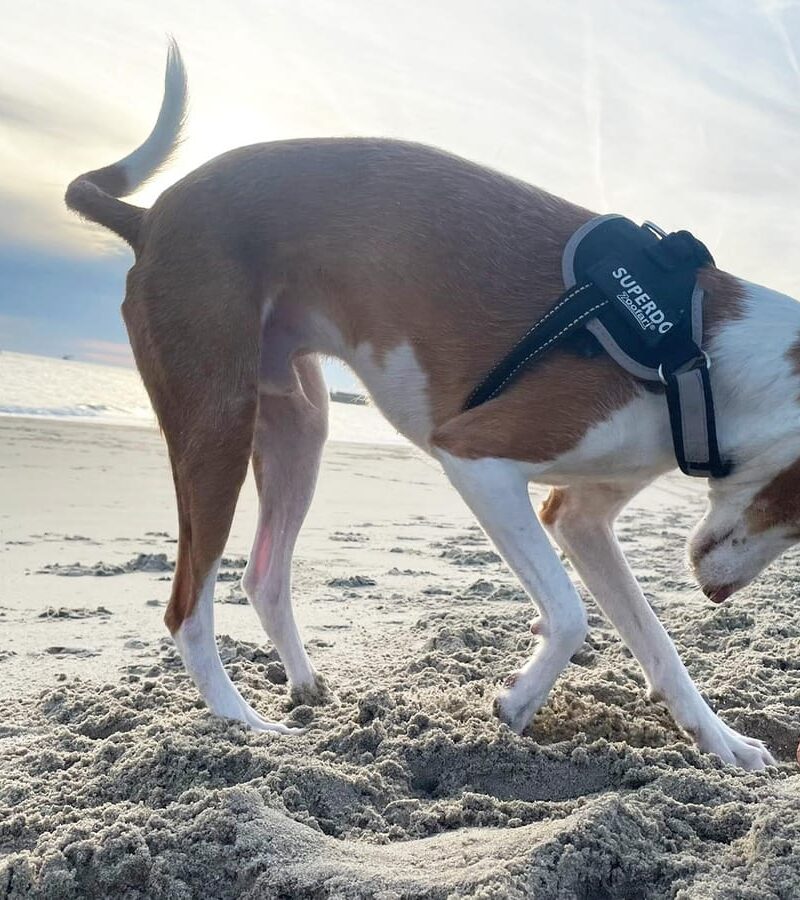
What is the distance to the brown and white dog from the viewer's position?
2670mm

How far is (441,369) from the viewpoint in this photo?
292cm

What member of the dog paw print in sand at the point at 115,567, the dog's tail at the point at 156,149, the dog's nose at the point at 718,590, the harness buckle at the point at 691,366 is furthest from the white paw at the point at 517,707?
the dog paw print in sand at the point at 115,567

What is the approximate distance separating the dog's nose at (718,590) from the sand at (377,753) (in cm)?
42

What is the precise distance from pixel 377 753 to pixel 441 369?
1159 mm

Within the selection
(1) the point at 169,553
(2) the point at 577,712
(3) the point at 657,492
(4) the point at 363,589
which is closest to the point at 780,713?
(2) the point at 577,712

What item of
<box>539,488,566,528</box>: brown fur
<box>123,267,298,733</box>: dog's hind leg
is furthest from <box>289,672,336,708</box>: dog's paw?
<box>539,488,566,528</box>: brown fur

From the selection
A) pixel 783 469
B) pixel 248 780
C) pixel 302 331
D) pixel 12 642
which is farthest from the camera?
pixel 12 642

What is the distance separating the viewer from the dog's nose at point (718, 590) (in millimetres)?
2826

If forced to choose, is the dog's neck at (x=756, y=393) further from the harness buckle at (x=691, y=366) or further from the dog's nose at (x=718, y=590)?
the dog's nose at (x=718, y=590)

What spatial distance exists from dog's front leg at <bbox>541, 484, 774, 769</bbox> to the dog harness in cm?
49

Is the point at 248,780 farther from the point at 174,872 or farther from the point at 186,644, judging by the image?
the point at 186,644

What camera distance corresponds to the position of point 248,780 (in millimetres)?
2244

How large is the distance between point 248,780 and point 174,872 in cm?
49

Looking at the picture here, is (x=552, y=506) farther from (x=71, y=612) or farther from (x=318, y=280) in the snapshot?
(x=71, y=612)
